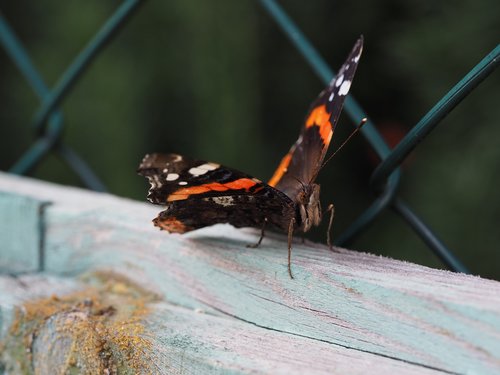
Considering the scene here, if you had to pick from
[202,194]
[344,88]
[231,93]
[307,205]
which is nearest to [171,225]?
[202,194]

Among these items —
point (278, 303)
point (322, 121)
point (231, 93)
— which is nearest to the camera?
point (278, 303)

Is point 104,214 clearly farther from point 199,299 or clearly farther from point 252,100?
point 252,100

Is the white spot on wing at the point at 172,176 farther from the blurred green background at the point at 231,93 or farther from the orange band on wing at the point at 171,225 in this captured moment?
the blurred green background at the point at 231,93

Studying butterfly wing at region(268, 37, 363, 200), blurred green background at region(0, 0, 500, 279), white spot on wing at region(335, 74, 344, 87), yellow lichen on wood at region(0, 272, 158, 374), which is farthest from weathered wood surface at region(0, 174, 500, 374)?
blurred green background at region(0, 0, 500, 279)

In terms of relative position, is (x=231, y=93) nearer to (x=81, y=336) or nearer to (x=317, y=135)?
(x=317, y=135)

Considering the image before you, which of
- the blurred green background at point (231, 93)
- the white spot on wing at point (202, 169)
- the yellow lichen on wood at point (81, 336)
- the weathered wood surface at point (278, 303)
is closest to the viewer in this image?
A: the weathered wood surface at point (278, 303)

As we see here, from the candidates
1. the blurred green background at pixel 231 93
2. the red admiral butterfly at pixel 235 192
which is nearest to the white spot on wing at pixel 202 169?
the red admiral butterfly at pixel 235 192
